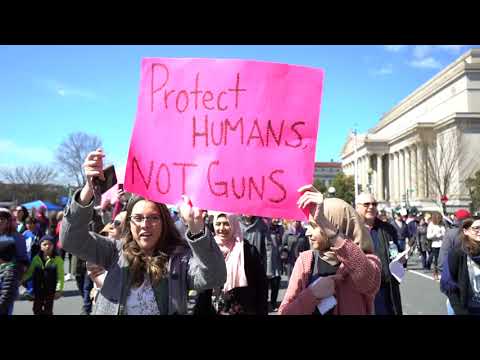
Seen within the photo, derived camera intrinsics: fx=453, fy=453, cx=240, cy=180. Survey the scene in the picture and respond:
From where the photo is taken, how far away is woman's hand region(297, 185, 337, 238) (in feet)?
7.36

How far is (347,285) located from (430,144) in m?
53.4

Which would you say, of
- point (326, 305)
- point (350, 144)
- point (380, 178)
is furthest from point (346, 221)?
point (350, 144)

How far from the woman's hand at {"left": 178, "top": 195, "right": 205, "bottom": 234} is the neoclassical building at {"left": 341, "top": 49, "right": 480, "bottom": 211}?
147ft

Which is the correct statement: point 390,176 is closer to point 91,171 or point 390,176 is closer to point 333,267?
point 333,267

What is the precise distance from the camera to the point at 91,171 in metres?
2.13

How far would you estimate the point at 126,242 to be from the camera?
2.36 meters

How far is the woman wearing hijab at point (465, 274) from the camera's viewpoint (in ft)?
13.1

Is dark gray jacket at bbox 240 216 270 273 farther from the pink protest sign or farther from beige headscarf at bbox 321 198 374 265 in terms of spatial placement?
the pink protest sign

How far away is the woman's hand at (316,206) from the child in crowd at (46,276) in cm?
568

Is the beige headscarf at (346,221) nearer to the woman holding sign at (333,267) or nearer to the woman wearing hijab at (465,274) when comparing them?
the woman holding sign at (333,267)

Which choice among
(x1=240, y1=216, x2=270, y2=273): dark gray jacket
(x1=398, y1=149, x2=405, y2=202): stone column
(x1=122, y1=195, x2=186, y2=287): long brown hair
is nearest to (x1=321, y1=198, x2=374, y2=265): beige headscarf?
(x1=122, y1=195, x2=186, y2=287): long brown hair

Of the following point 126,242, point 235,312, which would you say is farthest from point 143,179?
point 235,312
